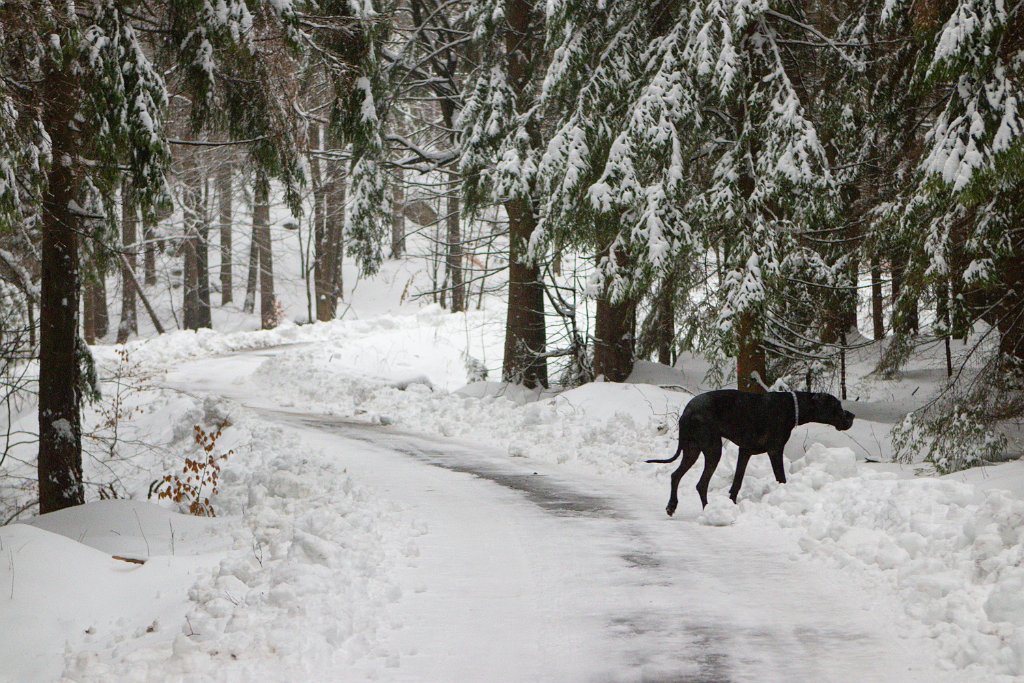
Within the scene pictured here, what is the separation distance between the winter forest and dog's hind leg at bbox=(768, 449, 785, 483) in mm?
62

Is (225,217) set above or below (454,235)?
above

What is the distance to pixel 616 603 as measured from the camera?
5.54 metres

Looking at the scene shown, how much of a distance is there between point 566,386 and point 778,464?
9596 mm

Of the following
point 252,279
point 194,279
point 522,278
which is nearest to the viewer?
point 522,278

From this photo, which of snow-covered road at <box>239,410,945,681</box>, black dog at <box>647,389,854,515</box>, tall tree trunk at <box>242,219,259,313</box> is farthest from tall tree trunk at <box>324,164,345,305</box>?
snow-covered road at <box>239,410,945,681</box>

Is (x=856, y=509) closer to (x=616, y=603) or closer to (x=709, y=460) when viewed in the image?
(x=709, y=460)

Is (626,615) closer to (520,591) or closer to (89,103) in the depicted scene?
(520,591)

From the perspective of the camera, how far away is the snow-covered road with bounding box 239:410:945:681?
4527 millimetres

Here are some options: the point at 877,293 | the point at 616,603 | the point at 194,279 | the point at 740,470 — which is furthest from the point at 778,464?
the point at 194,279

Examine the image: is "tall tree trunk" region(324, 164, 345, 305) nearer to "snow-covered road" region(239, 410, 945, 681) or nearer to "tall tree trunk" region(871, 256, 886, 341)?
"tall tree trunk" region(871, 256, 886, 341)

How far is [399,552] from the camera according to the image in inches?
267

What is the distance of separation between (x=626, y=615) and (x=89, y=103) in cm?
621

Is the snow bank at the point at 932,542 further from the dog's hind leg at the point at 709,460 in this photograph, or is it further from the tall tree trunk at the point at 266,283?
the tall tree trunk at the point at 266,283

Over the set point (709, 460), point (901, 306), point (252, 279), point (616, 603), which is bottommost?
point (616, 603)
